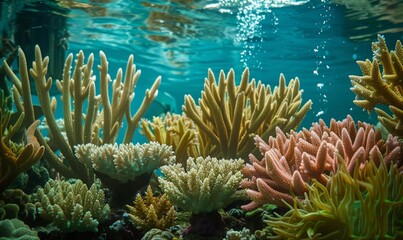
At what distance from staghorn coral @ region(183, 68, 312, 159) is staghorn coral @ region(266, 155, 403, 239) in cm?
197

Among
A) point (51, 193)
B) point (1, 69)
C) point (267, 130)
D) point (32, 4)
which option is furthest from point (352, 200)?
point (32, 4)

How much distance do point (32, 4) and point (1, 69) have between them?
7.30 meters

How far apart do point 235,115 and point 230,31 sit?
12.9m

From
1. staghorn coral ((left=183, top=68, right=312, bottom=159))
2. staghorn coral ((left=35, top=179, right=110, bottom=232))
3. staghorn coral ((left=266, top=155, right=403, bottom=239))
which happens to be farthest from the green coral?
staghorn coral ((left=183, top=68, right=312, bottom=159))

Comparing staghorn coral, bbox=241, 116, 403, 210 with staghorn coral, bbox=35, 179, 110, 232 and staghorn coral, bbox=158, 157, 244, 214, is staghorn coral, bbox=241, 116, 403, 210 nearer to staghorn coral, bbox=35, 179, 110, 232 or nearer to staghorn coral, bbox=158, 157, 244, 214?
staghorn coral, bbox=158, 157, 244, 214

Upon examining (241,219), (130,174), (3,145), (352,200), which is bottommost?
(241,219)

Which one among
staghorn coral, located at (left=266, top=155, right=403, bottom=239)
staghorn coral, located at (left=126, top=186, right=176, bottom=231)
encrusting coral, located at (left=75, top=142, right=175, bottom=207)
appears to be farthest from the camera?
encrusting coral, located at (left=75, top=142, right=175, bottom=207)

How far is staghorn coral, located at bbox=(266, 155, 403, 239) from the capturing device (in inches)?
84.0

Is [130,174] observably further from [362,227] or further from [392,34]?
[392,34]

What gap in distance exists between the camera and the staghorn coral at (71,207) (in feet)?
10.1

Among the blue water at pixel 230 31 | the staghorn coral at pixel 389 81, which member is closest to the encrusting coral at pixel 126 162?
the staghorn coral at pixel 389 81

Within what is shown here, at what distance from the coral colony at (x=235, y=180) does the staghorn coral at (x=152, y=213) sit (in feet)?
0.04

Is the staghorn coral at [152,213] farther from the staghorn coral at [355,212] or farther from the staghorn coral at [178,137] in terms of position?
the staghorn coral at [355,212]

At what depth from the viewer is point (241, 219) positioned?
3418 mm
